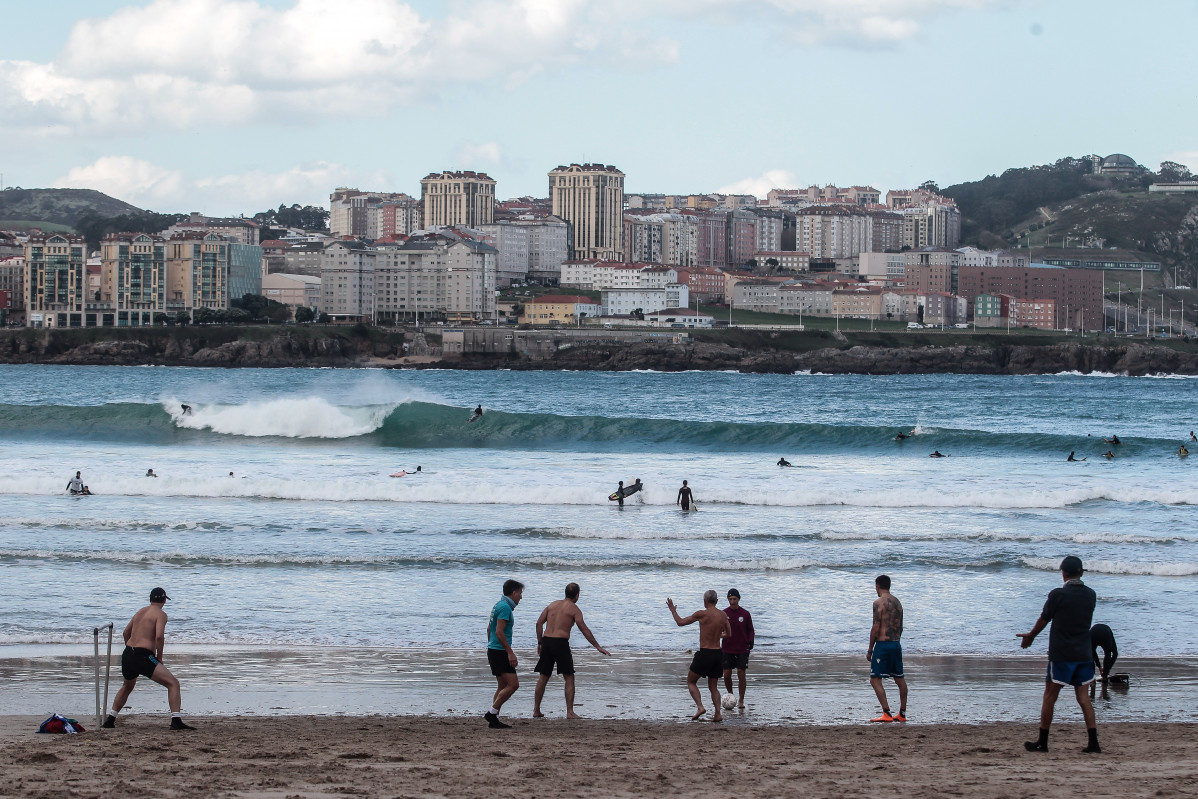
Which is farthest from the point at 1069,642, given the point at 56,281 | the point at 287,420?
the point at 56,281

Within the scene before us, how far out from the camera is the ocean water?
13391 mm

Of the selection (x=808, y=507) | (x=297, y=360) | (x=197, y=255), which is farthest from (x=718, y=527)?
(x=197, y=255)

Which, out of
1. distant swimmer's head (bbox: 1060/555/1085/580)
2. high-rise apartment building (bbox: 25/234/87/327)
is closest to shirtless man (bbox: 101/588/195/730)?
distant swimmer's head (bbox: 1060/555/1085/580)

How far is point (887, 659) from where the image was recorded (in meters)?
9.51

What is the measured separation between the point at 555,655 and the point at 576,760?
5.86 feet

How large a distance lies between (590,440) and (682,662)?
2946 cm

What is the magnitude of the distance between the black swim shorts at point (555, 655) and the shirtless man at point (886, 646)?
2327 mm

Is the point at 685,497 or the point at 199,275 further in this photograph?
the point at 199,275

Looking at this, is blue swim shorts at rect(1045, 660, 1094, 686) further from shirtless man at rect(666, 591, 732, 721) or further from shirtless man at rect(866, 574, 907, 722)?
shirtless man at rect(666, 591, 732, 721)

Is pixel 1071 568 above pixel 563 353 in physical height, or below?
below

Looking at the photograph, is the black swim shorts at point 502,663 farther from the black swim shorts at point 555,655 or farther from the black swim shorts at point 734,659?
the black swim shorts at point 734,659

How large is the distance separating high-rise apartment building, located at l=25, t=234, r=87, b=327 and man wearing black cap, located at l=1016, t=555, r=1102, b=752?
13271cm

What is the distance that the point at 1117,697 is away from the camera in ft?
34.2

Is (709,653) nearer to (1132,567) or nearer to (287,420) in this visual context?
(1132,567)
